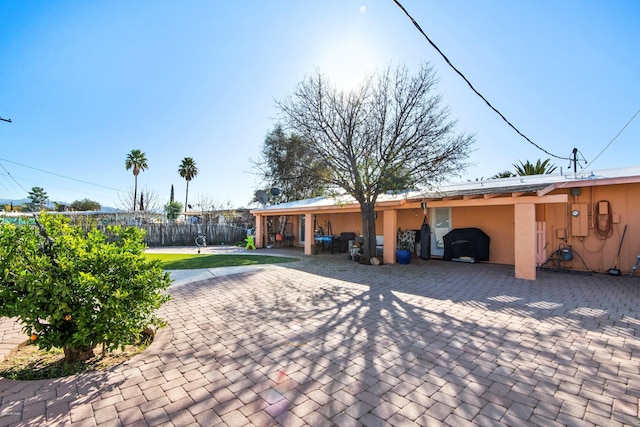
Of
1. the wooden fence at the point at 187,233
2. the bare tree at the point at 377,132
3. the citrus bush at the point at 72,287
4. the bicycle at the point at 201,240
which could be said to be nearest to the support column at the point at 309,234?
the bare tree at the point at 377,132

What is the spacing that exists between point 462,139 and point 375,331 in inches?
300

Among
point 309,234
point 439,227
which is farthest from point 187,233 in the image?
point 439,227

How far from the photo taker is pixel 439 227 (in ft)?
38.7

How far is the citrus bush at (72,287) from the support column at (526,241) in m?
8.66

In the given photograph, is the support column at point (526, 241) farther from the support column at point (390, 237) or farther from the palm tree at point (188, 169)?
the palm tree at point (188, 169)

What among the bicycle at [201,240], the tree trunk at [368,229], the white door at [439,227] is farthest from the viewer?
the bicycle at [201,240]

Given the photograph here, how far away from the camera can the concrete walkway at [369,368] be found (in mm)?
2305

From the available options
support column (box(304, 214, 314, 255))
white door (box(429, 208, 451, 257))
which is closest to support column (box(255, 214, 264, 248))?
support column (box(304, 214, 314, 255))

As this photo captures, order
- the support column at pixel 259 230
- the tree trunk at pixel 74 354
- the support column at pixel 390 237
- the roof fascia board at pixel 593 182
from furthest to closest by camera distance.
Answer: the support column at pixel 259 230
the support column at pixel 390 237
the roof fascia board at pixel 593 182
the tree trunk at pixel 74 354

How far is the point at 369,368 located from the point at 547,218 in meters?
9.64

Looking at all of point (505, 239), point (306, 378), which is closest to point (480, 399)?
point (306, 378)

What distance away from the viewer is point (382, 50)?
603 centimetres

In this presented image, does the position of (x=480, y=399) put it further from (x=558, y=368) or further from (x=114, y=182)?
(x=114, y=182)

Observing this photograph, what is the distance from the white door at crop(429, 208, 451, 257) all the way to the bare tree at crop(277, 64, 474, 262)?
8.34 feet
